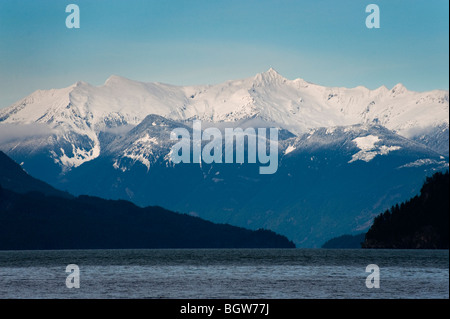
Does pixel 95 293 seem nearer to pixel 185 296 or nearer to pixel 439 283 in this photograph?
pixel 185 296

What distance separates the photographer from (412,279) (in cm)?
17250

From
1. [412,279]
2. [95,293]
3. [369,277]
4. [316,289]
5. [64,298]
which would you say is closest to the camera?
[64,298]

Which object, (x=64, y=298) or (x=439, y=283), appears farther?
(x=439, y=283)
